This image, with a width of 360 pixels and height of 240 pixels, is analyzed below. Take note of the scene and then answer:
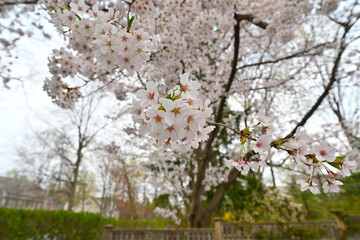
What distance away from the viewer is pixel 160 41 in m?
3.07

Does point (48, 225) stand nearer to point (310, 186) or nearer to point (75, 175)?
point (75, 175)

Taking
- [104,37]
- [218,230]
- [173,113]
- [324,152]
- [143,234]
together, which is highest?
[104,37]

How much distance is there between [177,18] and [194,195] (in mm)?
3835

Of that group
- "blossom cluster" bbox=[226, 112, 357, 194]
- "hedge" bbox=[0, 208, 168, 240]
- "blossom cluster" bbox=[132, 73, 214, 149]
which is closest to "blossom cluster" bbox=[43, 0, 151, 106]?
"blossom cluster" bbox=[132, 73, 214, 149]

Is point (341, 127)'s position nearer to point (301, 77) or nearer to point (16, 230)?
point (301, 77)

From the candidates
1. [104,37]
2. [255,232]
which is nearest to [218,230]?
[255,232]

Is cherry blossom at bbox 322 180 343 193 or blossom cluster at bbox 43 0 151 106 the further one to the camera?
blossom cluster at bbox 43 0 151 106

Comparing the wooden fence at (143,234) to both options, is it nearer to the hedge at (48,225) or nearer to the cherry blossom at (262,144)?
the hedge at (48,225)

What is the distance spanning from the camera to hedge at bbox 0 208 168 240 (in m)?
4.32

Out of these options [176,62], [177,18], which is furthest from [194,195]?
[177,18]

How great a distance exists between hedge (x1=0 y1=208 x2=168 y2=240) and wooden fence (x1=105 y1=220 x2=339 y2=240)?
1.89 m

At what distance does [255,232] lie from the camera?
4.54 m

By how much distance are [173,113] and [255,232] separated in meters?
4.94

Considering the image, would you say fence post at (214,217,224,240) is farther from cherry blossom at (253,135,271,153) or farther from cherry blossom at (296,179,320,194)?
cherry blossom at (253,135,271,153)
